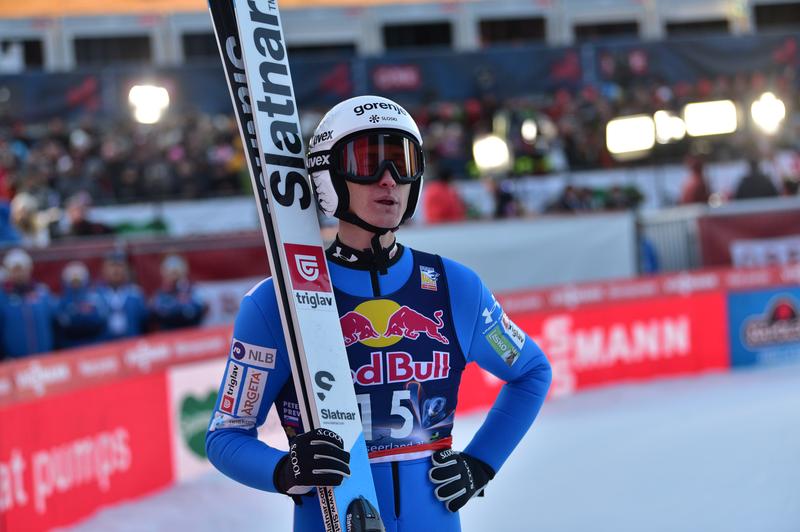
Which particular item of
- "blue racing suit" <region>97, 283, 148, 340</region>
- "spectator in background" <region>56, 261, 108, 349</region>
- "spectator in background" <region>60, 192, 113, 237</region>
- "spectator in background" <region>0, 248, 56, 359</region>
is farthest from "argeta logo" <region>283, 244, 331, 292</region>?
"spectator in background" <region>60, 192, 113, 237</region>

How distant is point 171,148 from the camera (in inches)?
617

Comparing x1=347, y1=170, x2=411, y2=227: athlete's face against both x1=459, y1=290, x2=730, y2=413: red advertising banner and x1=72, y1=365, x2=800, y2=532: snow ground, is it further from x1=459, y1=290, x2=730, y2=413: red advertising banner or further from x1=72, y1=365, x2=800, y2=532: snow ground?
x1=459, y1=290, x2=730, y2=413: red advertising banner

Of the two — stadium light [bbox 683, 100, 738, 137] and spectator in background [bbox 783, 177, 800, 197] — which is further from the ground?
stadium light [bbox 683, 100, 738, 137]

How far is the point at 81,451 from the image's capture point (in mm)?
7203

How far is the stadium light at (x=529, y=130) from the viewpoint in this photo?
49.7 feet

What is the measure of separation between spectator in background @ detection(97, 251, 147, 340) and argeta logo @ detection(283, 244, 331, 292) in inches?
264

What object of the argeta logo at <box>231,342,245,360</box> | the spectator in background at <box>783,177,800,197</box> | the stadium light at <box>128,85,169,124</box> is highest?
the stadium light at <box>128,85,169,124</box>

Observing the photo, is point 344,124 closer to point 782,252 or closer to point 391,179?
point 391,179

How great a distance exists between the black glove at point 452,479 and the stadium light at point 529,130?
12.5 m

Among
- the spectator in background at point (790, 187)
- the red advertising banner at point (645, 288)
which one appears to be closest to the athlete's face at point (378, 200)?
the red advertising banner at point (645, 288)

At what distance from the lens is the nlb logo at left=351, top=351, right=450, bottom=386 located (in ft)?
9.50

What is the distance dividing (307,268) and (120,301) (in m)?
6.94

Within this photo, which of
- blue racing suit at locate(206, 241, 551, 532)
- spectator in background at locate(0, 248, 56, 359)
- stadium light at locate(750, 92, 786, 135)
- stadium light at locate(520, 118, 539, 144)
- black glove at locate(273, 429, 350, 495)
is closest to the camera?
black glove at locate(273, 429, 350, 495)

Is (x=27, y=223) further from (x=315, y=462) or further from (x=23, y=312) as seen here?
(x=315, y=462)
